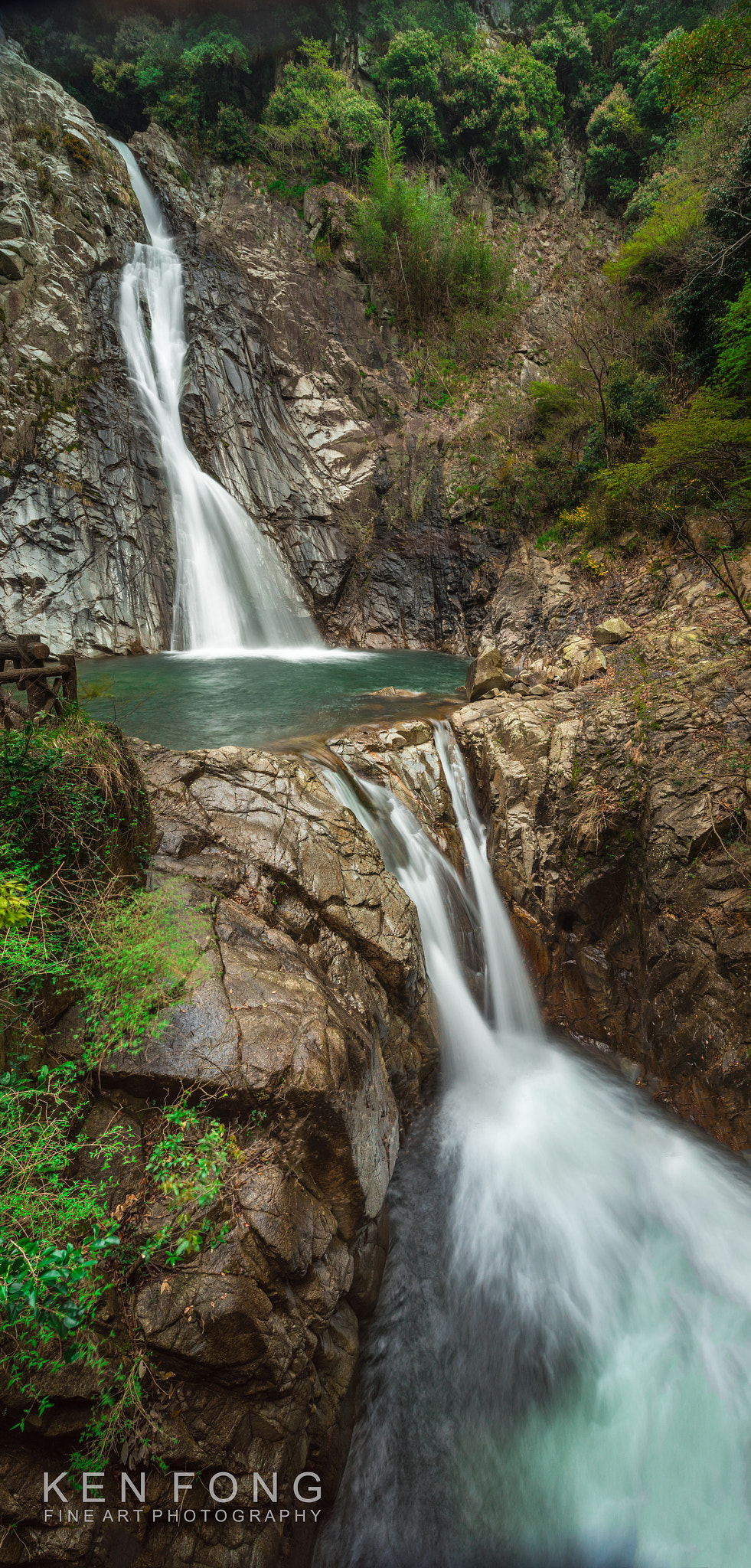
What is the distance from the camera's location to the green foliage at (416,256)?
2192 centimetres

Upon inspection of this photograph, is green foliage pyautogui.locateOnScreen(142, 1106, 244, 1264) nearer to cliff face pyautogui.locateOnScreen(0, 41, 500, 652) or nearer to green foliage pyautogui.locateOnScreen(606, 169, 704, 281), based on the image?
cliff face pyautogui.locateOnScreen(0, 41, 500, 652)

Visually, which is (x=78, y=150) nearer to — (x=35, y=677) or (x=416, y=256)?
(x=416, y=256)

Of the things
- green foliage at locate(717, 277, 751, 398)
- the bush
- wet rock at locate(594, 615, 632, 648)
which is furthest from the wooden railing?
the bush

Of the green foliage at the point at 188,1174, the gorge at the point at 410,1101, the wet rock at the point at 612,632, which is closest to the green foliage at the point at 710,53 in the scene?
the gorge at the point at 410,1101

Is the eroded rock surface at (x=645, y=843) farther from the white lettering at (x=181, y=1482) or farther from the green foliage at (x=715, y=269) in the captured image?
the green foliage at (x=715, y=269)

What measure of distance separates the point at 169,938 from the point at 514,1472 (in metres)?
4.39

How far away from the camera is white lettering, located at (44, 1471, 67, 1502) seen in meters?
2.43

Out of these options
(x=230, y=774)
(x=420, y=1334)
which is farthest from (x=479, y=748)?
(x=420, y=1334)

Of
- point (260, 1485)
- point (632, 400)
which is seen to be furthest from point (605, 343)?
point (260, 1485)

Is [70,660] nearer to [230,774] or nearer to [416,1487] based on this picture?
[230,774]

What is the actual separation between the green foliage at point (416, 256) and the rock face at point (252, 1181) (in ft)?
83.2

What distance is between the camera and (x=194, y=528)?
1667 cm

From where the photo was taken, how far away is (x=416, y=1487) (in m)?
3.78

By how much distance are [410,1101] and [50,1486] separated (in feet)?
12.7
